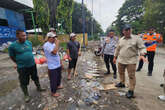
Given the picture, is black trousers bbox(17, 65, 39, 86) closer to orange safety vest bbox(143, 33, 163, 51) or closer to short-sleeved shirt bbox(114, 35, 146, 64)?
short-sleeved shirt bbox(114, 35, 146, 64)

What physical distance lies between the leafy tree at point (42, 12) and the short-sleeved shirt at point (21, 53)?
703 cm

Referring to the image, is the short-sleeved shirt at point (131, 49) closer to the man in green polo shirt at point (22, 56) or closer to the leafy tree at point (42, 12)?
the man in green polo shirt at point (22, 56)

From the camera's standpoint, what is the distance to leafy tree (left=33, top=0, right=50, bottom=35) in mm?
7841

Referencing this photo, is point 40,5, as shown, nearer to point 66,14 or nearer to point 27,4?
point 66,14

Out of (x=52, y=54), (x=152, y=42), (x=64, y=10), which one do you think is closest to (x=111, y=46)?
(x=152, y=42)

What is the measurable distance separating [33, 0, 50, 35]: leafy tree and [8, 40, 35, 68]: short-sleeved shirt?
7031mm

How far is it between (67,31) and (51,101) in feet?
31.9

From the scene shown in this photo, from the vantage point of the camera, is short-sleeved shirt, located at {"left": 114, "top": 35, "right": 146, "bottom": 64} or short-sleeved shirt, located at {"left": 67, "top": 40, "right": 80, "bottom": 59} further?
short-sleeved shirt, located at {"left": 67, "top": 40, "right": 80, "bottom": 59}

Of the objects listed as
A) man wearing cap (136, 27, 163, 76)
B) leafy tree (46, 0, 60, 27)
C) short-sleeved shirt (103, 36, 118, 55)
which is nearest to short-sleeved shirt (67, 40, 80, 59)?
short-sleeved shirt (103, 36, 118, 55)

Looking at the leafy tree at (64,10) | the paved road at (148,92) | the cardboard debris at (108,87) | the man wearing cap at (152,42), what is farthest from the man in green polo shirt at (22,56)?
the leafy tree at (64,10)

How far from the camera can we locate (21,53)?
6.89 ft

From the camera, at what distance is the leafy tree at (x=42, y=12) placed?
7.84 m

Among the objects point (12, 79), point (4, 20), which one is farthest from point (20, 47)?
point (4, 20)

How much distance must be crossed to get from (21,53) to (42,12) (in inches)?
287
